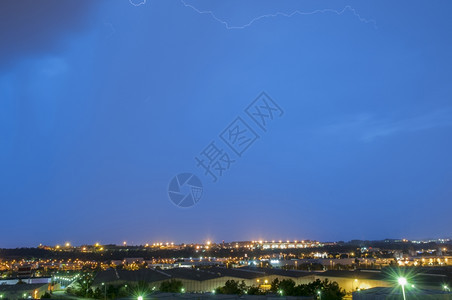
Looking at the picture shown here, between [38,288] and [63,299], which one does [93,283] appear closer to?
[38,288]

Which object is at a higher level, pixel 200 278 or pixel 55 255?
pixel 55 255

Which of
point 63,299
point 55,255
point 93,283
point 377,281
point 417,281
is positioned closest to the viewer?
point 63,299

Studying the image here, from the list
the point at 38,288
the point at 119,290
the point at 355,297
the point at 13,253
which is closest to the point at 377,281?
the point at 355,297

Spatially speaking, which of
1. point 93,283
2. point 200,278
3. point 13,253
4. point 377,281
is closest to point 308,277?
point 377,281

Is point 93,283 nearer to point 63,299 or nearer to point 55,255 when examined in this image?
point 63,299

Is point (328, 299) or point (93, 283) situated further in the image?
point (93, 283)

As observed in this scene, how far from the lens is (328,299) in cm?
2020

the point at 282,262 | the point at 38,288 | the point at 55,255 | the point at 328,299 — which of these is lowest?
the point at 328,299

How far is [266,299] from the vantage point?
675 inches

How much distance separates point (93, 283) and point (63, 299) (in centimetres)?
859

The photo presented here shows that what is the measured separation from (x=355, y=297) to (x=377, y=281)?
11.3 m

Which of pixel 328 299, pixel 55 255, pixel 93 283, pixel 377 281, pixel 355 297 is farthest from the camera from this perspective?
pixel 55 255

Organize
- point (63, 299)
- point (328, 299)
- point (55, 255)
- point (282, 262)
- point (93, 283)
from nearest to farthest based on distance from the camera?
point (328, 299)
point (63, 299)
point (93, 283)
point (282, 262)
point (55, 255)

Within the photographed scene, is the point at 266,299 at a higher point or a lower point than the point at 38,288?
lower
